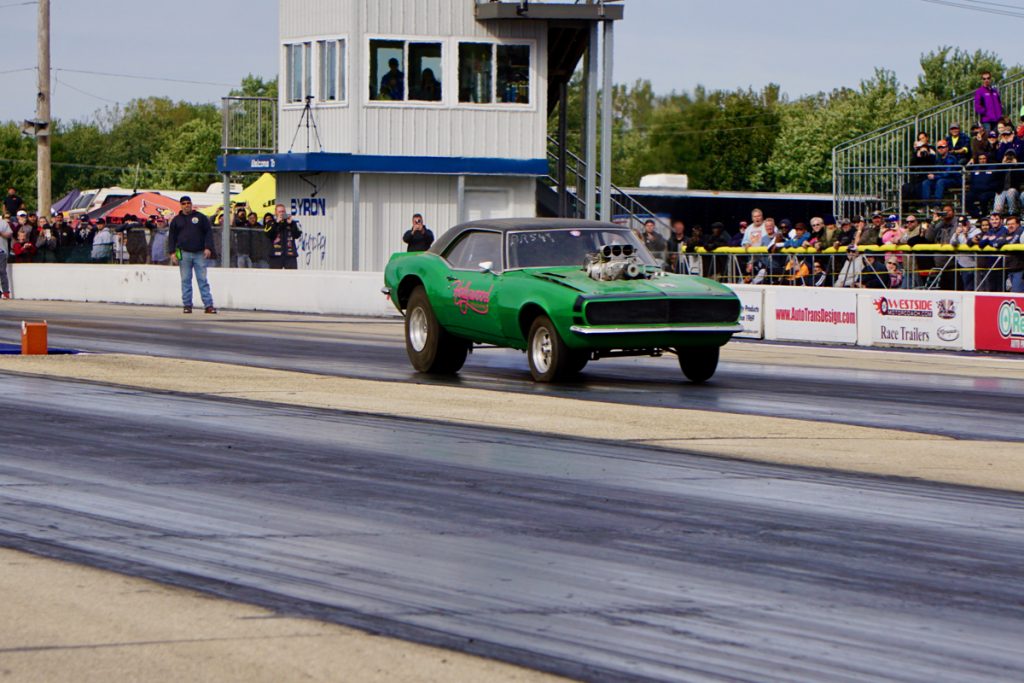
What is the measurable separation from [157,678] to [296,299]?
2594cm

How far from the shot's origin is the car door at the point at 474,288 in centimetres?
1546

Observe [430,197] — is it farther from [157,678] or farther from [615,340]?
[157,678]

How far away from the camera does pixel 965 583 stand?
6203 millimetres

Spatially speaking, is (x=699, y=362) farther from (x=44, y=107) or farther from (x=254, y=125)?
(x=44, y=107)

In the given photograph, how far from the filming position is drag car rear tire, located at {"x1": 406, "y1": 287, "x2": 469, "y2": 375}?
1623 cm

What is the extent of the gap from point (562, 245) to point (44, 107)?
101 ft

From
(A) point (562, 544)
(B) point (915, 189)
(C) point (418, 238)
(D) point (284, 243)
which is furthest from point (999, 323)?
(D) point (284, 243)

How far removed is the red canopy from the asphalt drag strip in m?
47.0

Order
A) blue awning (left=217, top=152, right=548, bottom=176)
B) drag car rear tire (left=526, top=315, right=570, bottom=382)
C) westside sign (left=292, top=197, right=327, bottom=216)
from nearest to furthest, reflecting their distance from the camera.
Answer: drag car rear tire (left=526, top=315, right=570, bottom=382), blue awning (left=217, top=152, right=548, bottom=176), westside sign (left=292, top=197, right=327, bottom=216)

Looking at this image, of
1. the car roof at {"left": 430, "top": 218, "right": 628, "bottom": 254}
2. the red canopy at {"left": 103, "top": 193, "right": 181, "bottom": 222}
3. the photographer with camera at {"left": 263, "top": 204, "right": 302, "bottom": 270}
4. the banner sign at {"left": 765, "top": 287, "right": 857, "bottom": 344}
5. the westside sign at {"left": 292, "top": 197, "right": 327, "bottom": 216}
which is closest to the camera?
the car roof at {"left": 430, "top": 218, "right": 628, "bottom": 254}

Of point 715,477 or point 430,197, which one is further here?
point 430,197

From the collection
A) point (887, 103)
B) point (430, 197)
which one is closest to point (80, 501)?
point (430, 197)

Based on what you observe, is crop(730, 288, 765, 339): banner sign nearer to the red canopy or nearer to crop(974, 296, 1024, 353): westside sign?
crop(974, 296, 1024, 353): westside sign

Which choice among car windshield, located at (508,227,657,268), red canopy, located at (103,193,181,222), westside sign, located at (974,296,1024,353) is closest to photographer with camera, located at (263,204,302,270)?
westside sign, located at (974,296,1024,353)
